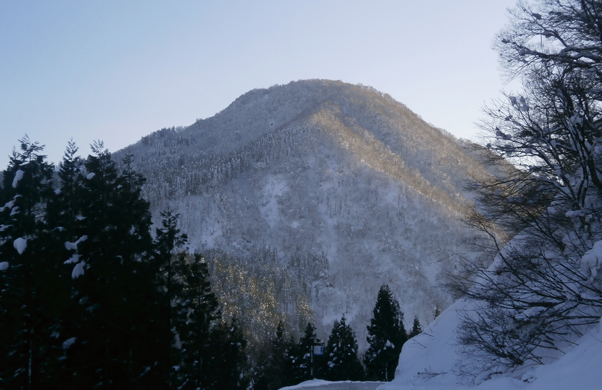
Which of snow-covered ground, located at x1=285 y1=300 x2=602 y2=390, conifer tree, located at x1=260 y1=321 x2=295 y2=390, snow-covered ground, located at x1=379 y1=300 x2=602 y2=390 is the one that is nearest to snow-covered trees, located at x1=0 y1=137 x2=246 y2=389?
snow-covered ground, located at x1=285 y1=300 x2=602 y2=390

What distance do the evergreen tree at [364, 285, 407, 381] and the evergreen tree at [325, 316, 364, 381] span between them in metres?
1.49

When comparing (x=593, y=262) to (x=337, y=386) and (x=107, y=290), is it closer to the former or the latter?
(x=337, y=386)

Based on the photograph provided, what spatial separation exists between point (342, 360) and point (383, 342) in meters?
4.98

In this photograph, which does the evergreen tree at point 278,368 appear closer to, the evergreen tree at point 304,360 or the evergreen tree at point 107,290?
the evergreen tree at point 304,360

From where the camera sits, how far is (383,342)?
44312 mm

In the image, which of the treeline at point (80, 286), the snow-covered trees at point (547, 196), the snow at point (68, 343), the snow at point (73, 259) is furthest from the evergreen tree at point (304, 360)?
the snow-covered trees at point (547, 196)

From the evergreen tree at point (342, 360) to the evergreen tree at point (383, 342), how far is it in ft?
4.90

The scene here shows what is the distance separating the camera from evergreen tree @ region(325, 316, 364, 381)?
46812 millimetres

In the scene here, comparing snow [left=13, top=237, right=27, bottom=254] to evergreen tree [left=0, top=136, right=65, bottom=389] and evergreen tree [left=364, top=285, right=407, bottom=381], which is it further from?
evergreen tree [left=364, top=285, right=407, bottom=381]

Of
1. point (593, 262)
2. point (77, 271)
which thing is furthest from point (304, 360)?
point (593, 262)

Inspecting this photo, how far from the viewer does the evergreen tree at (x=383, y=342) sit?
43619 millimetres

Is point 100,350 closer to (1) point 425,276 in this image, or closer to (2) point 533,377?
(2) point 533,377

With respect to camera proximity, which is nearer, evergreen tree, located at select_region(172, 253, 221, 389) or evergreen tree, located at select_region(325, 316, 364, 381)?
evergreen tree, located at select_region(172, 253, 221, 389)

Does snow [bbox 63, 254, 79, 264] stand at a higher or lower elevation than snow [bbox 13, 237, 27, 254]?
lower
